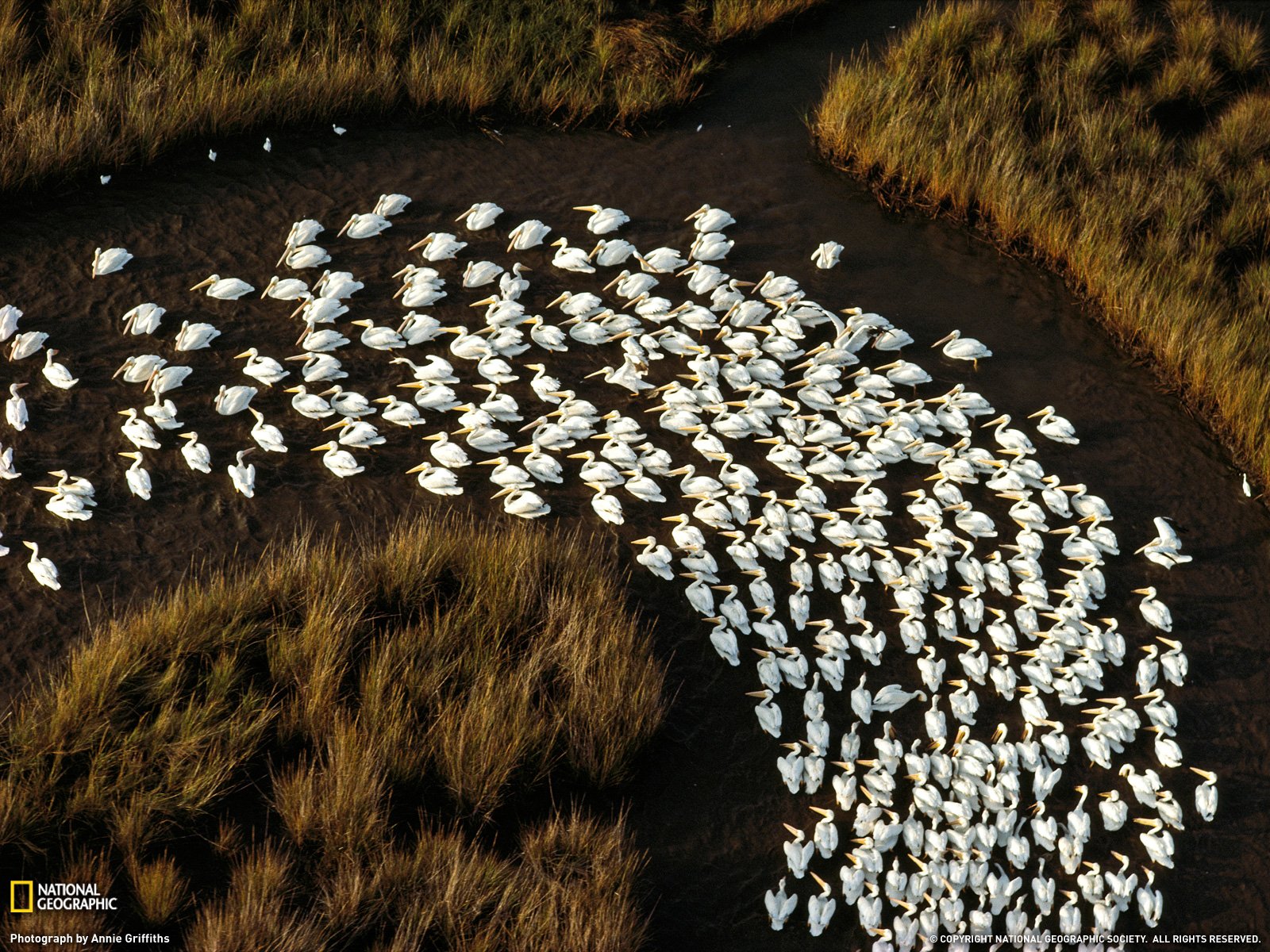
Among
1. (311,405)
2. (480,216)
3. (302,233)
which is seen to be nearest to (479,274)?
(480,216)

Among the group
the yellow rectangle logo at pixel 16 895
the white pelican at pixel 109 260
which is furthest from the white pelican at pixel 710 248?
the yellow rectangle logo at pixel 16 895

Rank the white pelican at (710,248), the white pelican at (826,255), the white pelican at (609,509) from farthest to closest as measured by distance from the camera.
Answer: the white pelican at (826,255), the white pelican at (710,248), the white pelican at (609,509)

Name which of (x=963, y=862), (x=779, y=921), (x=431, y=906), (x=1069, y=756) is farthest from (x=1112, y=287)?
(x=431, y=906)

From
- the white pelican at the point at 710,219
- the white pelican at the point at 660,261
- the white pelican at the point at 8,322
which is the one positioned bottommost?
the white pelican at the point at 8,322

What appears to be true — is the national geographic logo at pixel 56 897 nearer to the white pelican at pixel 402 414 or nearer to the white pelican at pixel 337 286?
the white pelican at pixel 402 414

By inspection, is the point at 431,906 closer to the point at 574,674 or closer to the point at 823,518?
the point at 574,674

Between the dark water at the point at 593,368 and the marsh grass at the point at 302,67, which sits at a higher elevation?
the marsh grass at the point at 302,67
